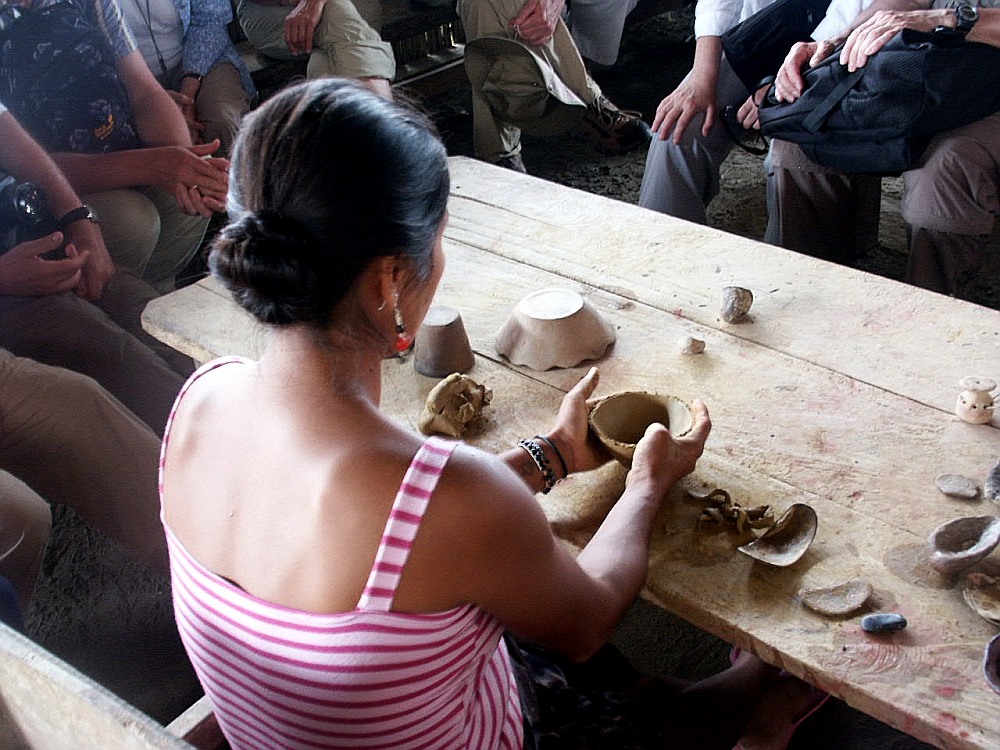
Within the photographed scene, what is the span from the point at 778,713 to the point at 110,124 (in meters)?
2.45

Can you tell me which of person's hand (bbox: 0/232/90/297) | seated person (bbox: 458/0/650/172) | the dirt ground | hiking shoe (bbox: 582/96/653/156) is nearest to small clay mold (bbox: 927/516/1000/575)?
the dirt ground

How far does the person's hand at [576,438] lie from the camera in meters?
1.44

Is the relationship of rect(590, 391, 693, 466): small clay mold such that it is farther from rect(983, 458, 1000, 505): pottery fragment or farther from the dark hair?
the dark hair

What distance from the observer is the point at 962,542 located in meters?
1.26

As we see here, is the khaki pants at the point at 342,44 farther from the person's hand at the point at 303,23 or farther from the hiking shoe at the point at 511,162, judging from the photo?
the hiking shoe at the point at 511,162

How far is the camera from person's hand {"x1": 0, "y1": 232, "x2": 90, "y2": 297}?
2.38 m

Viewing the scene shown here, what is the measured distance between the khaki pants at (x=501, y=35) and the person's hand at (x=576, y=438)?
2525 mm

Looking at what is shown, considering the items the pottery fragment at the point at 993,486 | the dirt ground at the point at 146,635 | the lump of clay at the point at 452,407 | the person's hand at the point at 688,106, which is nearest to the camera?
the pottery fragment at the point at 993,486

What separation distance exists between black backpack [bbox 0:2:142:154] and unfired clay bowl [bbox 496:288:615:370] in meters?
1.74

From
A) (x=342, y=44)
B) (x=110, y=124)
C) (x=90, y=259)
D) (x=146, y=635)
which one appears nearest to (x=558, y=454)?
(x=146, y=635)

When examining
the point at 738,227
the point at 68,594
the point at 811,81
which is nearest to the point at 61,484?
the point at 68,594

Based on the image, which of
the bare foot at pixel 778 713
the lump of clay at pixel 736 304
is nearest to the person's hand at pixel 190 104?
the lump of clay at pixel 736 304

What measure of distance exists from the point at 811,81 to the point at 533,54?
133cm

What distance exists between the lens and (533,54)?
3600 mm
